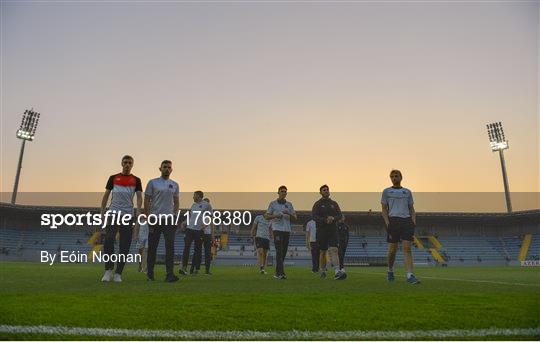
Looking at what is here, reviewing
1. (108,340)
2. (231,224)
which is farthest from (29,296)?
(231,224)

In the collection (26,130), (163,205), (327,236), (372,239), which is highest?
(26,130)

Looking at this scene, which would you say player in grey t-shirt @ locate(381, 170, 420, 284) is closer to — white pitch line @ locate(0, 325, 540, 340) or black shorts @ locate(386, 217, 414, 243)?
black shorts @ locate(386, 217, 414, 243)

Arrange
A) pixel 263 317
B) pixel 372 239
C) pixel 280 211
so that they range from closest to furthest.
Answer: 1. pixel 263 317
2. pixel 280 211
3. pixel 372 239

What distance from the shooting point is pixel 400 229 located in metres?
7.95

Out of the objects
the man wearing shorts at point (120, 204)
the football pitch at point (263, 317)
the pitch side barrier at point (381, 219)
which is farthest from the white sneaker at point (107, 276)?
the pitch side barrier at point (381, 219)

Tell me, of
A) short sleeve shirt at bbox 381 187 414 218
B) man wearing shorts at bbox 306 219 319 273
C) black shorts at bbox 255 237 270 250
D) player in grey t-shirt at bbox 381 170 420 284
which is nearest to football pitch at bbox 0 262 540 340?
player in grey t-shirt at bbox 381 170 420 284

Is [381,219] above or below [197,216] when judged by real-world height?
above

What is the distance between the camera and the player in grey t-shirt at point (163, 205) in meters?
7.76

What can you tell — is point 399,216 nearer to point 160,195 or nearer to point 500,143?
point 160,195

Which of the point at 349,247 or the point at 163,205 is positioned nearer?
the point at 163,205

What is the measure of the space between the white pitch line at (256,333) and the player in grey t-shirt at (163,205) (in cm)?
462

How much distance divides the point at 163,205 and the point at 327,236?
3.72 meters

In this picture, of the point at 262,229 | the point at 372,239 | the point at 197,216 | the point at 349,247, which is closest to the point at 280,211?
the point at 197,216

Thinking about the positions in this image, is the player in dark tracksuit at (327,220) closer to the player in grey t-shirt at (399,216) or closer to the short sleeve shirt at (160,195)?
the player in grey t-shirt at (399,216)
